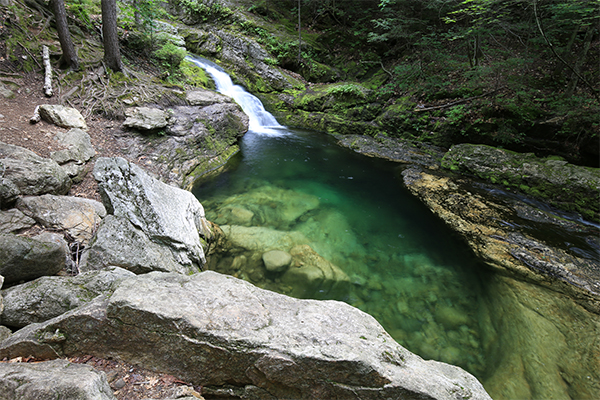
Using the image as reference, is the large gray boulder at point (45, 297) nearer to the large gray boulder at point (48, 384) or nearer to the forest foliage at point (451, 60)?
the large gray boulder at point (48, 384)

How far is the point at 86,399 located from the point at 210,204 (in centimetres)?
584

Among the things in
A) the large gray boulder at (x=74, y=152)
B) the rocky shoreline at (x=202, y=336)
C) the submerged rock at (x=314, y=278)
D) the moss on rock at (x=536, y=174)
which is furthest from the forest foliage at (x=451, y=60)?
the rocky shoreline at (x=202, y=336)

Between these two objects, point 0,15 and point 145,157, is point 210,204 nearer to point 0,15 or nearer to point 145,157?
point 145,157

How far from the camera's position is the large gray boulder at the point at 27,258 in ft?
8.54

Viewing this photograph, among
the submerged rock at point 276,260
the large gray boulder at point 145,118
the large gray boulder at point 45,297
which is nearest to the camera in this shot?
the large gray boulder at point 45,297

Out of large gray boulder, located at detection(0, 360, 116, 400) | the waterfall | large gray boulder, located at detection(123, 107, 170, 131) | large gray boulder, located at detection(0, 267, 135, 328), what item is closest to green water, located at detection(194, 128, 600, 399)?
large gray boulder, located at detection(123, 107, 170, 131)

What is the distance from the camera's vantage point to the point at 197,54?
54.4 feet

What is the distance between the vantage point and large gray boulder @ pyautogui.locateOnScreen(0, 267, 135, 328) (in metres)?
2.39

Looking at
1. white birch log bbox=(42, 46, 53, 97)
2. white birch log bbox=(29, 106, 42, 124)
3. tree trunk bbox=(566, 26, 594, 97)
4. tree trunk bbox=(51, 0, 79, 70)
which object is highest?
tree trunk bbox=(566, 26, 594, 97)

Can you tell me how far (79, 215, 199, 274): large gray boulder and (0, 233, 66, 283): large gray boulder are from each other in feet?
1.09

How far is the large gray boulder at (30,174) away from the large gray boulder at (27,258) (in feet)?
4.31

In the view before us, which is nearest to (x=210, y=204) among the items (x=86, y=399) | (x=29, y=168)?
(x=29, y=168)

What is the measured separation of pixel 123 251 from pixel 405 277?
5.15 metres

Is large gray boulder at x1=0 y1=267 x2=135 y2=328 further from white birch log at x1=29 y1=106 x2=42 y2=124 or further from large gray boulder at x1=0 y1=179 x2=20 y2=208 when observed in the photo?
white birch log at x1=29 y1=106 x2=42 y2=124
